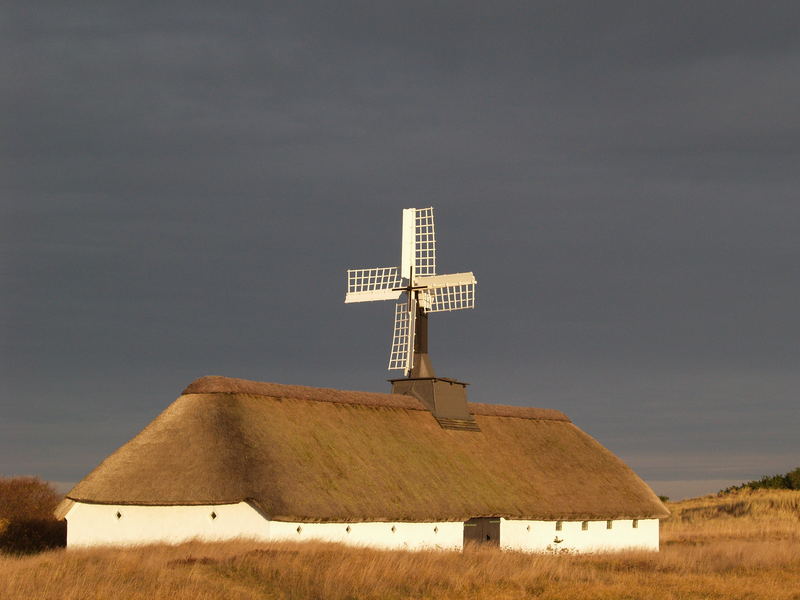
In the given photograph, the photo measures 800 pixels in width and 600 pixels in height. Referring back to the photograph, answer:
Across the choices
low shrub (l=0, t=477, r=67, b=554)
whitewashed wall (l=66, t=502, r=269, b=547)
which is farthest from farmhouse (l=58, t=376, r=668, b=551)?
low shrub (l=0, t=477, r=67, b=554)

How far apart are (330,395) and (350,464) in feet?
14.5

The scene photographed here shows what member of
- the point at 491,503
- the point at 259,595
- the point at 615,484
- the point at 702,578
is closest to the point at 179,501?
the point at 259,595

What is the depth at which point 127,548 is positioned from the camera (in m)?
28.7

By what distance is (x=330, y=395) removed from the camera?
38.2 metres

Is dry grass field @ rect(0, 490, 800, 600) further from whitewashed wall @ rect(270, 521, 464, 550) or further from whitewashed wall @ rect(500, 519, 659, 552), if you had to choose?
whitewashed wall @ rect(500, 519, 659, 552)

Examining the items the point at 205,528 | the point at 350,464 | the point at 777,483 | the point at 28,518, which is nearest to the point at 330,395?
the point at 350,464

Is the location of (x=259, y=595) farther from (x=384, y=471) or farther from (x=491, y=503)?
(x=491, y=503)

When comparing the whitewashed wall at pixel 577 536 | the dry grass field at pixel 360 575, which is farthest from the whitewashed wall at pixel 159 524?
the whitewashed wall at pixel 577 536

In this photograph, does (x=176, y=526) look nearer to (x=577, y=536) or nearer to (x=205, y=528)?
(x=205, y=528)

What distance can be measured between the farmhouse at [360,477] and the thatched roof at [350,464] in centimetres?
5

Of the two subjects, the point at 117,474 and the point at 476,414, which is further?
the point at 476,414

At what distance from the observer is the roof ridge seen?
35000 mm

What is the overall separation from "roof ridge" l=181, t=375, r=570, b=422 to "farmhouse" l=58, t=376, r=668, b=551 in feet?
0.17

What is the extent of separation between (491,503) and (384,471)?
4.13 meters
